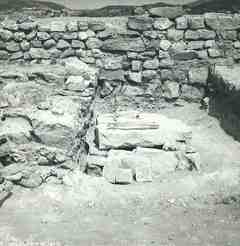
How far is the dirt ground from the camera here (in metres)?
4.16

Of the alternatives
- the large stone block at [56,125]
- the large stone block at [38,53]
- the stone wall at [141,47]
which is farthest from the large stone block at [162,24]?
the large stone block at [56,125]

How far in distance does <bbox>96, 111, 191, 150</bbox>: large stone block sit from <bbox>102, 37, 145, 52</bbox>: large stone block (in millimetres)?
1524

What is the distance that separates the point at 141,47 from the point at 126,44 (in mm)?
251

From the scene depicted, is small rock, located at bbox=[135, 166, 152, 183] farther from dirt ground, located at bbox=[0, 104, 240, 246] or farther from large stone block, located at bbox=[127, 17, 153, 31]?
large stone block, located at bbox=[127, 17, 153, 31]

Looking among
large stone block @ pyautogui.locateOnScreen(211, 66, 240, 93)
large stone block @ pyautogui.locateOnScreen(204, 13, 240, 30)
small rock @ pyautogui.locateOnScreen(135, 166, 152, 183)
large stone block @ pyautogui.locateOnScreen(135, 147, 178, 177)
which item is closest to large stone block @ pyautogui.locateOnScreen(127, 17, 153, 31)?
large stone block @ pyautogui.locateOnScreen(204, 13, 240, 30)

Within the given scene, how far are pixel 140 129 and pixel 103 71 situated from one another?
1812mm

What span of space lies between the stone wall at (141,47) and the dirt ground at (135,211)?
1965 millimetres

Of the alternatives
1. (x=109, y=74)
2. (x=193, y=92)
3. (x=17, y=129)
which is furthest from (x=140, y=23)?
(x=17, y=129)

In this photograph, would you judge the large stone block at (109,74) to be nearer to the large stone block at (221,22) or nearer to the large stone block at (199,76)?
the large stone block at (199,76)

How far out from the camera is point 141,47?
23.9 feet

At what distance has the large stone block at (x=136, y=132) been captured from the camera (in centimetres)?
573

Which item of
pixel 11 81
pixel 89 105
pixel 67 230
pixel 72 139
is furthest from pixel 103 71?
pixel 67 230

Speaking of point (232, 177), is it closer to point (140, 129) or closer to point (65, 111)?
point (140, 129)

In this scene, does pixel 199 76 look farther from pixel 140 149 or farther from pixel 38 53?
pixel 38 53
